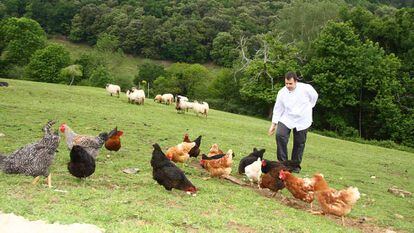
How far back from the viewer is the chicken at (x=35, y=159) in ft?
23.0

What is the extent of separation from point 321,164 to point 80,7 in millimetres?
92951

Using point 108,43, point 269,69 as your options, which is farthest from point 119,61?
point 269,69

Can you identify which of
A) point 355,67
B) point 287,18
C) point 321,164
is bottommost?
point 321,164

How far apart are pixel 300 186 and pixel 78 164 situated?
13.8 feet

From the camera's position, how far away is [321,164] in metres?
13.9

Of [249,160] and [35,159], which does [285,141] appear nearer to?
[249,160]

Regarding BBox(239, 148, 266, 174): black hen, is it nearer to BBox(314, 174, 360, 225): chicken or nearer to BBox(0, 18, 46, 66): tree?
BBox(314, 174, 360, 225): chicken

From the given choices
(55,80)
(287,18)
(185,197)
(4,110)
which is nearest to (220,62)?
(287,18)

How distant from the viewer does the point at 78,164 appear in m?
7.23

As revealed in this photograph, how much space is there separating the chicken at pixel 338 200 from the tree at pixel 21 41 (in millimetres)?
60680

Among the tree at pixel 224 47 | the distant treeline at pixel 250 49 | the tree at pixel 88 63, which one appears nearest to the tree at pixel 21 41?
the distant treeline at pixel 250 49

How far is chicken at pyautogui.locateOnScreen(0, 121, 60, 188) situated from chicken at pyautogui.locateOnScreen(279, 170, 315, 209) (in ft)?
14.4

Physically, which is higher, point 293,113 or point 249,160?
point 293,113

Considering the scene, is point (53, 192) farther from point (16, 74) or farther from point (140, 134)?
point (16, 74)
